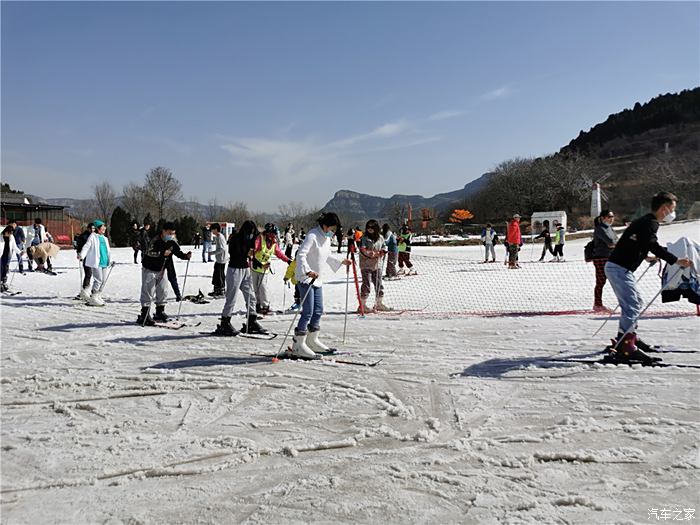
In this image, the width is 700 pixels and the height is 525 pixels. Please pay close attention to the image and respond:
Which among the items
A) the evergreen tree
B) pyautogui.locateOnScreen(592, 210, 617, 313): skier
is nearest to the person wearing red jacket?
pyautogui.locateOnScreen(592, 210, 617, 313): skier

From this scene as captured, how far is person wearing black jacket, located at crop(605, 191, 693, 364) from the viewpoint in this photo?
569 centimetres

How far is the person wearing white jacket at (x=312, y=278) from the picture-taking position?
6.47 m

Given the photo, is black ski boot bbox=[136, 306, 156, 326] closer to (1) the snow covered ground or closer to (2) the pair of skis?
(1) the snow covered ground

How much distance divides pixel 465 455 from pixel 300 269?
11.5ft

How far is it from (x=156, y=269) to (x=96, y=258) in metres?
3.17

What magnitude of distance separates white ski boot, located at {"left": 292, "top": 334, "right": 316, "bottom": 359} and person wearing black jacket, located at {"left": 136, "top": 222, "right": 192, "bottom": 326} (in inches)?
141

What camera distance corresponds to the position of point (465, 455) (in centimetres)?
355

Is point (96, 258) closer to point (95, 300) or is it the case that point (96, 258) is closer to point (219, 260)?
point (95, 300)

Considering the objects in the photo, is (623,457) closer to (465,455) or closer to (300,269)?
(465,455)

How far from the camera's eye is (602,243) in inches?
370

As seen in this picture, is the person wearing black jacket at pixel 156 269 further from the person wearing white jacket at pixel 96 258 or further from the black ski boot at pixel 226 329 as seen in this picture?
the person wearing white jacket at pixel 96 258

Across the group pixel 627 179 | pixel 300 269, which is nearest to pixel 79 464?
pixel 300 269

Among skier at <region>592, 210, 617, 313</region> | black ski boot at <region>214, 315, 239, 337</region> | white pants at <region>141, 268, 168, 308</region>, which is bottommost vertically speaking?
black ski boot at <region>214, 315, 239, 337</region>

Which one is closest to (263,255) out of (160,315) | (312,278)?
(160,315)
